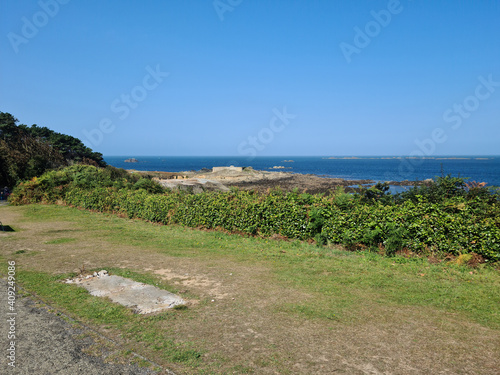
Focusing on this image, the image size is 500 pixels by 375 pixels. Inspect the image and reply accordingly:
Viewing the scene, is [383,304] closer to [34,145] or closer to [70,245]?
[70,245]

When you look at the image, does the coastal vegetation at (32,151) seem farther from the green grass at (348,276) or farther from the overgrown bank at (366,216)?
the green grass at (348,276)

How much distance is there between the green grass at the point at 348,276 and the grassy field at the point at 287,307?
34 millimetres

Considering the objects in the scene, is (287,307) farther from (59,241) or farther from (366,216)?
(59,241)

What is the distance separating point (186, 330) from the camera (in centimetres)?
509

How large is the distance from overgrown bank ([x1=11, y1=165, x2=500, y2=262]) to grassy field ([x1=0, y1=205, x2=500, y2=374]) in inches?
27.0

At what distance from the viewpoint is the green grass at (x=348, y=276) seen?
6.02 meters

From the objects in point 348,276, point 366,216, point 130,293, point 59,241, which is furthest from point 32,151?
point 348,276

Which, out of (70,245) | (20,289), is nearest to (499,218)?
(20,289)

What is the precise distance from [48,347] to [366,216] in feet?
26.9

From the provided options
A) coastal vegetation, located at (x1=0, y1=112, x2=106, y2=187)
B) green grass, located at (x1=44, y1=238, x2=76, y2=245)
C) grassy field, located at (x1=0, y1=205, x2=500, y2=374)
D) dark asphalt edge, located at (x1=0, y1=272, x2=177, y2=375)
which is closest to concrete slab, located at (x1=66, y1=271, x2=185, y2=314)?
grassy field, located at (x1=0, y1=205, x2=500, y2=374)

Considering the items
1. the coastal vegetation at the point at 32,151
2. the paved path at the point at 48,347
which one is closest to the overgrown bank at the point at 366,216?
the paved path at the point at 48,347

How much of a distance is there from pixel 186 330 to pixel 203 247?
601 centimetres

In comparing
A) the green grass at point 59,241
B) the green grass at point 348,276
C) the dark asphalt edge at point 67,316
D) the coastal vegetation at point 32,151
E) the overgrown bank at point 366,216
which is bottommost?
the green grass at point 348,276

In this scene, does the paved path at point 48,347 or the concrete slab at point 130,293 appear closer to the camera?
the paved path at point 48,347
